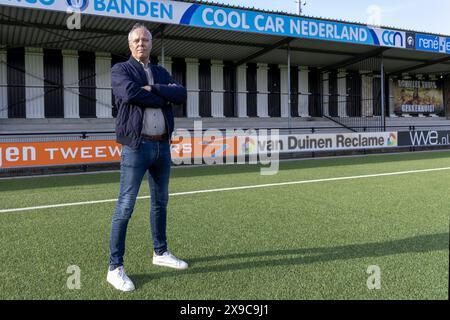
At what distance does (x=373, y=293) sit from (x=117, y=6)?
10.8 m

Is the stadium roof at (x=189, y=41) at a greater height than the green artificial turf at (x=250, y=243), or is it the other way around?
the stadium roof at (x=189, y=41)

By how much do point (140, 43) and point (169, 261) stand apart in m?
1.90

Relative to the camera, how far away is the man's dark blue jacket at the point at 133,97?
9.96ft

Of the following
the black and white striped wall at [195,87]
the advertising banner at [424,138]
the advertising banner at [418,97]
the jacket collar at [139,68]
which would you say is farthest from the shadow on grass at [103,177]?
the advertising banner at [418,97]

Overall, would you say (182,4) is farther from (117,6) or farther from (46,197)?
(46,197)

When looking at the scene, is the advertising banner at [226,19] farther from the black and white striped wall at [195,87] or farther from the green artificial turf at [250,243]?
the green artificial turf at [250,243]

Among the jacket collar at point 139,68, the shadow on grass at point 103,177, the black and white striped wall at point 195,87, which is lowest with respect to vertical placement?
the shadow on grass at point 103,177

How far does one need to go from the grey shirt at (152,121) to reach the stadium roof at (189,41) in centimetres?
890

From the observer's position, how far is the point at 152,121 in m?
3.24

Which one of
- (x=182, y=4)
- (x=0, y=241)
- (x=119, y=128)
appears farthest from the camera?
(x=182, y=4)

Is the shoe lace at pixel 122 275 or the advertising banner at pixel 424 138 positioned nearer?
the shoe lace at pixel 122 275

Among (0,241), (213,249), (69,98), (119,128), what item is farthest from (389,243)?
(69,98)

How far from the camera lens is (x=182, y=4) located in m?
12.5

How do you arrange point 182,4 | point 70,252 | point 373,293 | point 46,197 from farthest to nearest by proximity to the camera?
point 182,4 → point 46,197 → point 70,252 → point 373,293
